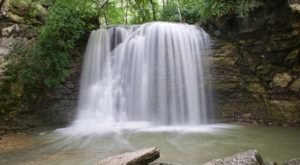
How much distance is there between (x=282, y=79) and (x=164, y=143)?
3.69 metres

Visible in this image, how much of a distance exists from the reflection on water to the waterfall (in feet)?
2.33

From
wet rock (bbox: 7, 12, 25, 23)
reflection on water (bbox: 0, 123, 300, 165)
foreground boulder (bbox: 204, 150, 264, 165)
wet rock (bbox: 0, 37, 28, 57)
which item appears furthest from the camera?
wet rock (bbox: 7, 12, 25, 23)

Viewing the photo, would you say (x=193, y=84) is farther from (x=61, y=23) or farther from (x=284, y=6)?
(x=61, y=23)

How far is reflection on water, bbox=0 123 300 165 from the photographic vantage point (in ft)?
16.9

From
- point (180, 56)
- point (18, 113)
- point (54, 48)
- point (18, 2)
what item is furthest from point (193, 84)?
point (18, 2)

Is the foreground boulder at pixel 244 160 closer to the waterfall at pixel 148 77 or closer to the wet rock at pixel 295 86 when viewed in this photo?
the waterfall at pixel 148 77

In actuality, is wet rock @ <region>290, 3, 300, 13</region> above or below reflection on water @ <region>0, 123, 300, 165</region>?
above

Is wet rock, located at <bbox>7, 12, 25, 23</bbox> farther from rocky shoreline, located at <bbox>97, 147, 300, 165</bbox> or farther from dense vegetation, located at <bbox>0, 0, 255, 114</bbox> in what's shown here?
rocky shoreline, located at <bbox>97, 147, 300, 165</bbox>

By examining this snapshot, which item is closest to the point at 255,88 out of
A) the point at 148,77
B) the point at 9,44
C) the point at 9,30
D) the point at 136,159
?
the point at 148,77

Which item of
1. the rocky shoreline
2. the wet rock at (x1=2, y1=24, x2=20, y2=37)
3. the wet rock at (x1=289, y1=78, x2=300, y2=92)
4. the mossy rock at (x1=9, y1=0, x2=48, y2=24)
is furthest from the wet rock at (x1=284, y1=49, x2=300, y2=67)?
the wet rock at (x1=2, y1=24, x2=20, y2=37)

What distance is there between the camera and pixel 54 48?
8.58 metres

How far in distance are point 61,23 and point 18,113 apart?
102 inches

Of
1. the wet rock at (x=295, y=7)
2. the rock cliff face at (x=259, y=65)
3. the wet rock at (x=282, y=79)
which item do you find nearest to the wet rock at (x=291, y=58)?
the rock cliff face at (x=259, y=65)

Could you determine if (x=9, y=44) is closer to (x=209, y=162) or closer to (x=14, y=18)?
(x=14, y=18)
